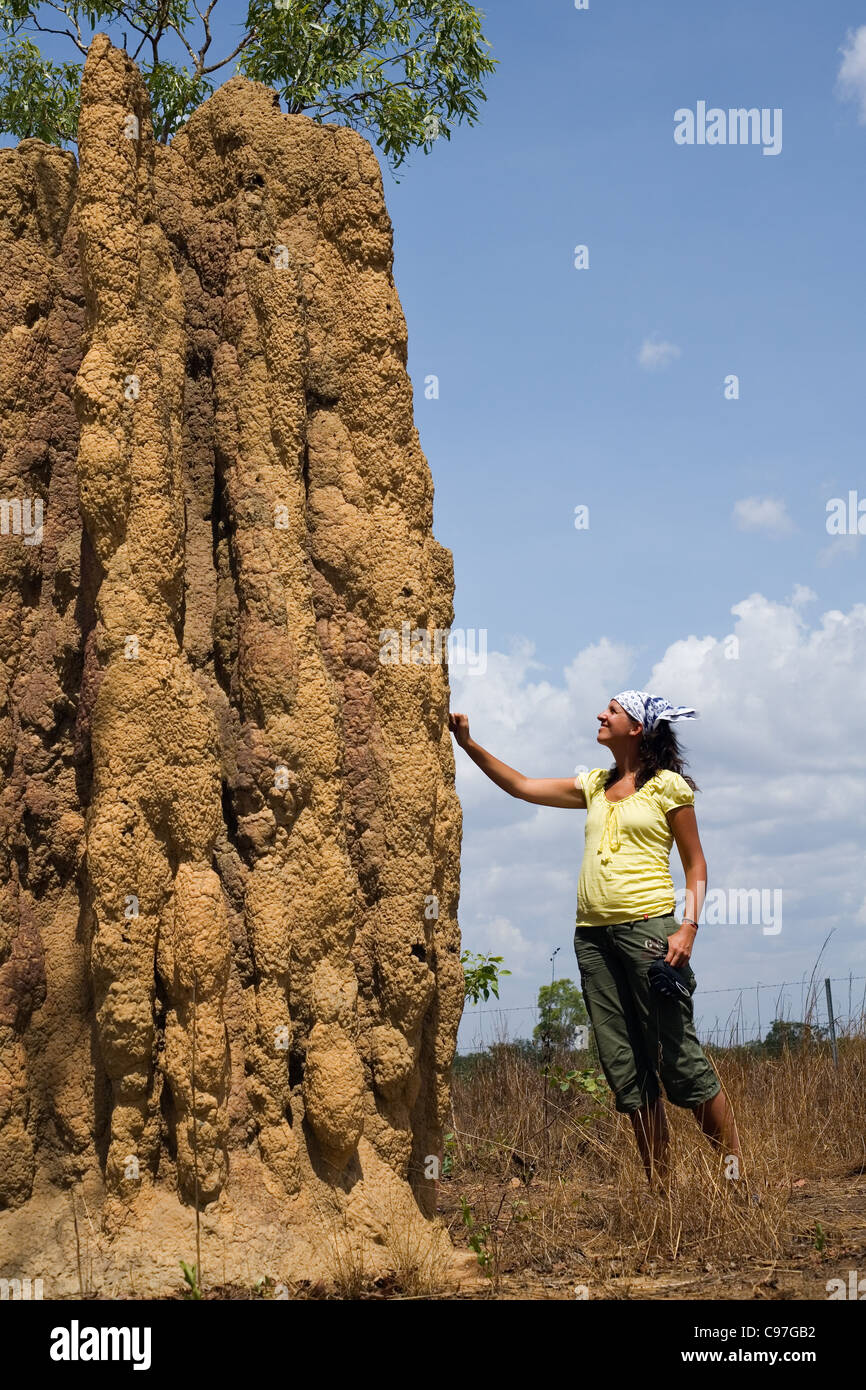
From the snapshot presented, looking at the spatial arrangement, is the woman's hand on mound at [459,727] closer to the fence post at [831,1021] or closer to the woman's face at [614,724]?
the woman's face at [614,724]

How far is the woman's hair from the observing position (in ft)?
16.2

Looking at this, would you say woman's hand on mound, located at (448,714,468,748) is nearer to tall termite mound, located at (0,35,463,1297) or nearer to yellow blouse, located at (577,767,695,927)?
tall termite mound, located at (0,35,463,1297)

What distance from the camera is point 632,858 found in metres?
4.77

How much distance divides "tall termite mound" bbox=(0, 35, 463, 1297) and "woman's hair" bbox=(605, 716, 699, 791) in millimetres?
802

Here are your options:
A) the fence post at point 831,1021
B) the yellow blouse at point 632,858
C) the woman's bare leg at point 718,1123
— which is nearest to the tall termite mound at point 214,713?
the yellow blouse at point 632,858

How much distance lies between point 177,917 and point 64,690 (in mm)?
839

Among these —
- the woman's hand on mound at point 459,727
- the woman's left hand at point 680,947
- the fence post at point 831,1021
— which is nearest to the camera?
the woman's left hand at point 680,947

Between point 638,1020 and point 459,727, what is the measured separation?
3.95 ft

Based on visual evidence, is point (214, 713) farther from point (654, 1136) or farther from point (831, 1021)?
point (831, 1021)

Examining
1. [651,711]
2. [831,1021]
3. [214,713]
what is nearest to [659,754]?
[651,711]

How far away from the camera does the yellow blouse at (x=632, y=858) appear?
4719 millimetres

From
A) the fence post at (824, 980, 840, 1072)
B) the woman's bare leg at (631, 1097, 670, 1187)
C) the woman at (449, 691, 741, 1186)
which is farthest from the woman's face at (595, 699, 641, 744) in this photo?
the fence post at (824, 980, 840, 1072)

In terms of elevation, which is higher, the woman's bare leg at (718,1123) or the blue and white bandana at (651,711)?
the blue and white bandana at (651,711)

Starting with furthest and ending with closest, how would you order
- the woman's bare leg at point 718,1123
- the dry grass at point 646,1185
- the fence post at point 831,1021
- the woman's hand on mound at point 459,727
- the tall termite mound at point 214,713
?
the fence post at point 831,1021, the woman's hand on mound at point 459,727, the woman's bare leg at point 718,1123, the dry grass at point 646,1185, the tall termite mound at point 214,713
